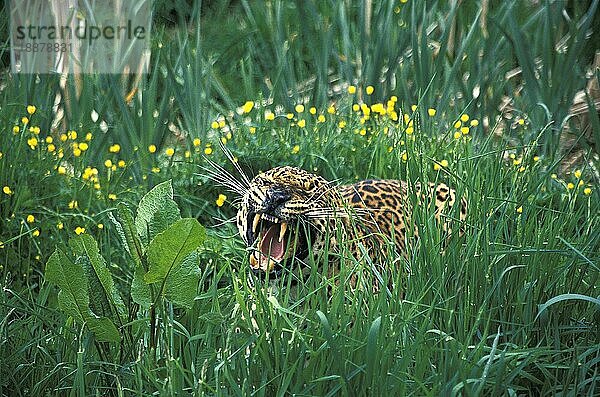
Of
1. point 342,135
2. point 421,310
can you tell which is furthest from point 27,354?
point 342,135

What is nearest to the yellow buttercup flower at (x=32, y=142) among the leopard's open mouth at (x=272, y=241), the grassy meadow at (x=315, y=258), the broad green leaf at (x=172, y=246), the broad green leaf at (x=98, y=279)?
the grassy meadow at (x=315, y=258)

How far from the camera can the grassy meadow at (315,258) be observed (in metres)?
2.60

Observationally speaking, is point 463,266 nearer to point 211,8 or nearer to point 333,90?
point 333,90

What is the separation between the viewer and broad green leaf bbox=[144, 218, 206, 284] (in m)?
2.68

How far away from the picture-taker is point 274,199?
2.94 metres

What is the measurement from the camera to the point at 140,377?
252 cm

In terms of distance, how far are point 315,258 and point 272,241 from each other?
143mm

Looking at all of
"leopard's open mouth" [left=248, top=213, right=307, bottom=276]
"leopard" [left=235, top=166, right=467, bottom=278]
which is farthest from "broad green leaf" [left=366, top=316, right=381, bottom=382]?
"leopard's open mouth" [left=248, top=213, right=307, bottom=276]

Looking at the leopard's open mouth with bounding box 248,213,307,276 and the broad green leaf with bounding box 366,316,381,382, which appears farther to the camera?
the leopard's open mouth with bounding box 248,213,307,276

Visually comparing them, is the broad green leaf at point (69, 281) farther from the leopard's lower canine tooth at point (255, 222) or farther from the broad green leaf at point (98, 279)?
the leopard's lower canine tooth at point (255, 222)

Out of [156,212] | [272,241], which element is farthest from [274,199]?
[156,212]

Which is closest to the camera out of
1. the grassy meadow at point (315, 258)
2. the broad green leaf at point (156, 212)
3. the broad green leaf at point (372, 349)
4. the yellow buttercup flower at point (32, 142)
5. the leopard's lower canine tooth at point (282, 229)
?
the broad green leaf at point (372, 349)

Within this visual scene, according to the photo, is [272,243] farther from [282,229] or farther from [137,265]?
[137,265]

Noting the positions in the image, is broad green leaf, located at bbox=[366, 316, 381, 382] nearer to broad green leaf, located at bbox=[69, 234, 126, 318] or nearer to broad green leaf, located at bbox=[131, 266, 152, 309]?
broad green leaf, located at bbox=[131, 266, 152, 309]
